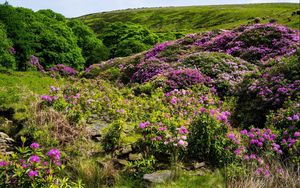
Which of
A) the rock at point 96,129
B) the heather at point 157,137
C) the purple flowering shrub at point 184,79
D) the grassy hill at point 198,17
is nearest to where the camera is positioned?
the heather at point 157,137

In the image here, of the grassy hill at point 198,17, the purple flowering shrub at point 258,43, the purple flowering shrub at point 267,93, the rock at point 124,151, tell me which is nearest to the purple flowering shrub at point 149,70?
the purple flowering shrub at point 258,43

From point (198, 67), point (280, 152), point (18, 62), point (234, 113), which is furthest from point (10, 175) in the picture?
point (18, 62)

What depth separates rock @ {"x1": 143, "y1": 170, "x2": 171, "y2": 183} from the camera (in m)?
6.55

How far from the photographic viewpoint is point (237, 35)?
2350cm

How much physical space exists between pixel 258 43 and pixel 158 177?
17.4m

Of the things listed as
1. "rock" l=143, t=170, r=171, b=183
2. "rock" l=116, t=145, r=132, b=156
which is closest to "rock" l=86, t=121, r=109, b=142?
"rock" l=116, t=145, r=132, b=156

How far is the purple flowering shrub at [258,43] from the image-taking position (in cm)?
2017

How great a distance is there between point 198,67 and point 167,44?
8.89 meters

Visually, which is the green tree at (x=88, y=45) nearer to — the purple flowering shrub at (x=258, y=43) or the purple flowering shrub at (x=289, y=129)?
the purple flowering shrub at (x=258, y=43)

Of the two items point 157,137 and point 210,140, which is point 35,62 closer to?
point 157,137

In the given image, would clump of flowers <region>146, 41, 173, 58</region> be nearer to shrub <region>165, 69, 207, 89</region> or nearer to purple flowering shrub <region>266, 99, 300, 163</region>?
shrub <region>165, 69, 207, 89</region>

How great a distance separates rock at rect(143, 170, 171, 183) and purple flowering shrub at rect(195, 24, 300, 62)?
14.9 metres

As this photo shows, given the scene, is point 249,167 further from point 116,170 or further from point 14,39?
point 14,39

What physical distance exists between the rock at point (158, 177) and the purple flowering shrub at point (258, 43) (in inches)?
587
